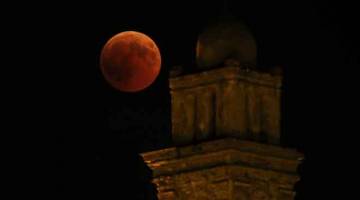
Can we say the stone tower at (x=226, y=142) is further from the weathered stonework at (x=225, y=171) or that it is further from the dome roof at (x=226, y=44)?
the dome roof at (x=226, y=44)

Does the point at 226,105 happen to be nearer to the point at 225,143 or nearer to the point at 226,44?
the point at 225,143

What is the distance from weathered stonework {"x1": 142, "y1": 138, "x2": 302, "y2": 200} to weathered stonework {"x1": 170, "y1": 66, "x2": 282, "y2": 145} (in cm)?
43

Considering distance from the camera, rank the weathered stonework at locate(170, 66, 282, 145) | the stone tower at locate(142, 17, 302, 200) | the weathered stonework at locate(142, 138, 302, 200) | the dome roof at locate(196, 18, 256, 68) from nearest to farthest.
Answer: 1. the weathered stonework at locate(142, 138, 302, 200)
2. the stone tower at locate(142, 17, 302, 200)
3. the weathered stonework at locate(170, 66, 282, 145)
4. the dome roof at locate(196, 18, 256, 68)

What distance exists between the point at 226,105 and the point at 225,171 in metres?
1.45

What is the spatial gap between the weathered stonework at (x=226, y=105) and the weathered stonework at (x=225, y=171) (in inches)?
16.7

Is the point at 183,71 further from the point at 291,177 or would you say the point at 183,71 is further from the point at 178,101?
the point at 291,177

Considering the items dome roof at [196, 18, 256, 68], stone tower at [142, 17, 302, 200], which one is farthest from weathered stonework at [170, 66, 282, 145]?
dome roof at [196, 18, 256, 68]

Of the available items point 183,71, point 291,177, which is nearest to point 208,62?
point 183,71

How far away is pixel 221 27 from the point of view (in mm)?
37594

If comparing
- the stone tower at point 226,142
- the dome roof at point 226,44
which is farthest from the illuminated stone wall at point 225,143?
the dome roof at point 226,44

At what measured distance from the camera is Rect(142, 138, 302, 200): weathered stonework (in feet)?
120

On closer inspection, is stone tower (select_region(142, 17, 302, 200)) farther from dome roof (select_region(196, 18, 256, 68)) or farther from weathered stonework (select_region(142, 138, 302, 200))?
dome roof (select_region(196, 18, 256, 68))

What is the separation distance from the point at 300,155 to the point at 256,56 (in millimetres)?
2342

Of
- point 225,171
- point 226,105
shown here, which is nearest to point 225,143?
point 225,171
